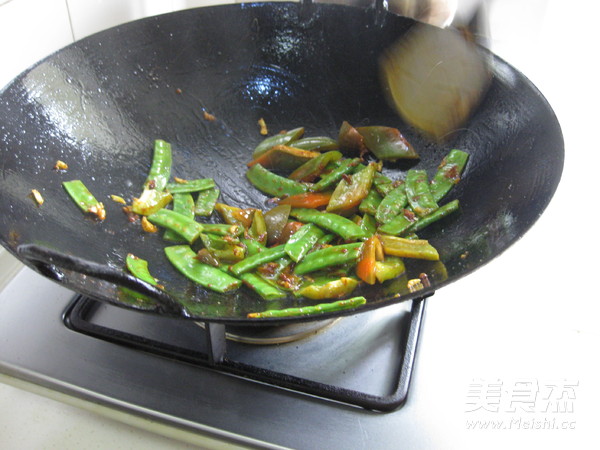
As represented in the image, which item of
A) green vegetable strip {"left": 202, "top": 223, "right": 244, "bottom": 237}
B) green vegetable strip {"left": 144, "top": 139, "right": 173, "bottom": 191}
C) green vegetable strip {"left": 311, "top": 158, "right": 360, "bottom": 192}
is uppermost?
green vegetable strip {"left": 144, "top": 139, "right": 173, "bottom": 191}

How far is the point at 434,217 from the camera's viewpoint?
4.12ft

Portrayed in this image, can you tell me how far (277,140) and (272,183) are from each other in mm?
162

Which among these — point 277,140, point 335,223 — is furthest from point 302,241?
point 277,140

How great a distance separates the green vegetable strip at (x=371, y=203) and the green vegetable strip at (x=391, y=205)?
0.02m

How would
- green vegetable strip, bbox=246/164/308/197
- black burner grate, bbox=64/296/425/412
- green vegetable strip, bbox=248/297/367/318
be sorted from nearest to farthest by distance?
Result: green vegetable strip, bbox=248/297/367/318 → black burner grate, bbox=64/296/425/412 → green vegetable strip, bbox=246/164/308/197

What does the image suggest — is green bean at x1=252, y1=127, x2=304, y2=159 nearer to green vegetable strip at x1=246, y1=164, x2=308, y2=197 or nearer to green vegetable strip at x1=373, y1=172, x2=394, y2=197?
green vegetable strip at x1=246, y1=164, x2=308, y2=197

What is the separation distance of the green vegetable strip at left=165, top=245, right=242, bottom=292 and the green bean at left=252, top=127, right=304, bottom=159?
0.46 meters

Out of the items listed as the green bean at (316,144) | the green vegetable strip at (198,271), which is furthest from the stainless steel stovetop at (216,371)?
the green bean at (316,144)

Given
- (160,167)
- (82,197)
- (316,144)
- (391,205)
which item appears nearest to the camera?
(82,197)

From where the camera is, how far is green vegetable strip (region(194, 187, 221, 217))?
1393 millimetres

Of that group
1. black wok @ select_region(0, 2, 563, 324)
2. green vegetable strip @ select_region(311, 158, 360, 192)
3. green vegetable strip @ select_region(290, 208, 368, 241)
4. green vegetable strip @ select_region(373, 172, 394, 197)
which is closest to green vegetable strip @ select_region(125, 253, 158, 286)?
black wok @ select_region(0, 2, 563, 324)

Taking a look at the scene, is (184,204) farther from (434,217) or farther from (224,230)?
(434,217)

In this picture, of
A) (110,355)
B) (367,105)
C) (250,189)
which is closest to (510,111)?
(367,105)

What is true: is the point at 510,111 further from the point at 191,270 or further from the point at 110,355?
the point at 110,355
